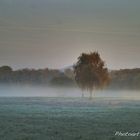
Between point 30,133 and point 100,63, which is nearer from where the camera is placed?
point 30,133

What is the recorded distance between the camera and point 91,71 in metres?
102

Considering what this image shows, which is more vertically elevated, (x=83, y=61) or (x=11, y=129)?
(x=83, y=61)

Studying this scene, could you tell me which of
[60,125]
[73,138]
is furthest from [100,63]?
[73,138]

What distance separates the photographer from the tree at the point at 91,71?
102438 millimetres

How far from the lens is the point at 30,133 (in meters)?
26.2

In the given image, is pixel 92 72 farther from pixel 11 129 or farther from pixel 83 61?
pixel 11 129

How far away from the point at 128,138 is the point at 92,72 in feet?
256

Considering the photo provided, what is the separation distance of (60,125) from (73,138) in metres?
6.50

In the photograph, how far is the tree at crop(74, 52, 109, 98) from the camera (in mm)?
102438

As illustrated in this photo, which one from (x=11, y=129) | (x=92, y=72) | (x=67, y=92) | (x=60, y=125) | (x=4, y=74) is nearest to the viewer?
(x=11, y=129)

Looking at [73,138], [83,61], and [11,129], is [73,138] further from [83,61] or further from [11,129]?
[83,61]

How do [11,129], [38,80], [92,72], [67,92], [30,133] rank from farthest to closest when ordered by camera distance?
1. [38,80]
2. [67,92]
3. [92,72]
4. [11,129]
5. [30,133]

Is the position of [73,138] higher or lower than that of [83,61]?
lower

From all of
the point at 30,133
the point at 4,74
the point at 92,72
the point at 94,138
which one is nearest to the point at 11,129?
the point at 30,133
